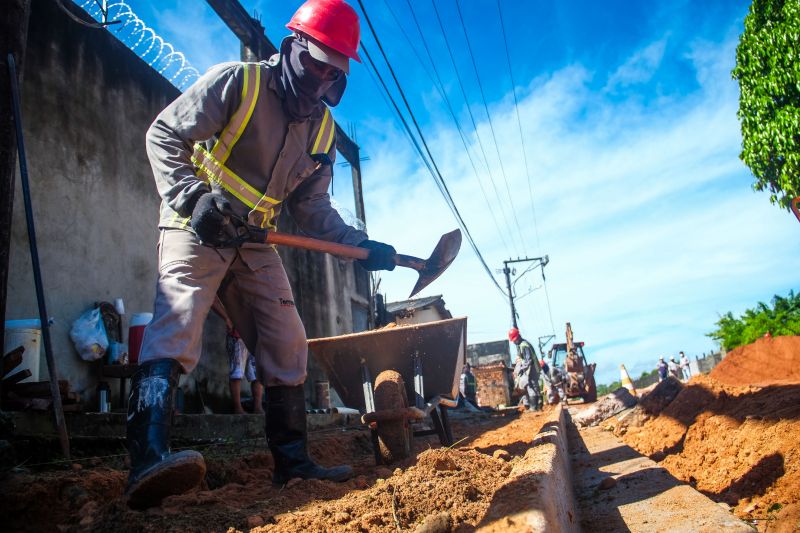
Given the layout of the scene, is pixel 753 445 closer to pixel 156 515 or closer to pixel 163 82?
pixel 156 515

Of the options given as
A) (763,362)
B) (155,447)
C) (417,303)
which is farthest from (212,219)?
(417,303)

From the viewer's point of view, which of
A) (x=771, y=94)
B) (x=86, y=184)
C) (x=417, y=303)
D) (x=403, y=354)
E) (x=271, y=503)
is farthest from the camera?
(x=417, y=303)

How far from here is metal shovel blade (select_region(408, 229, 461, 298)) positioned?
3.42 m

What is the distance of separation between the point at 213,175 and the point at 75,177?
12.0 feet

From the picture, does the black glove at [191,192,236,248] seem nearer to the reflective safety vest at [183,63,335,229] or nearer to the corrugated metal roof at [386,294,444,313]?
the reflective safety vest at [183,63,335,229]

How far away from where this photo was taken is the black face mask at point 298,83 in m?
2.57

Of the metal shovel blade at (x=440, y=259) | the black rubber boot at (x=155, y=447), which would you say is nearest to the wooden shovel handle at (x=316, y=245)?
the metal shovel blade at (x=440, y=259)

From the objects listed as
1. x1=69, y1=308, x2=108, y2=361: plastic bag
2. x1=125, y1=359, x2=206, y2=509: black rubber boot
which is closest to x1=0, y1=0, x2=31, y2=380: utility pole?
x1=125, y1=359, x2=206, y2=509: black rubber boot

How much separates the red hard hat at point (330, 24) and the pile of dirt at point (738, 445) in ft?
9.36

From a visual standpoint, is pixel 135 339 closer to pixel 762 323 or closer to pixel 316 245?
pixel 316 245

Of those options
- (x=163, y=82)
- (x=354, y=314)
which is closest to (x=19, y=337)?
(x=163, y=82)

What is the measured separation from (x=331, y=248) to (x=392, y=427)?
1119 mm

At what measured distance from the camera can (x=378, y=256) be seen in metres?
3.01

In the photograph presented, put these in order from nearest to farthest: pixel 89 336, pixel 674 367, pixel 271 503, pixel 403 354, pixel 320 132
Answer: pixel 271 503 → pixel 320 132 → pixel 403 354 → pixel 89 336 → pixel 674 367
